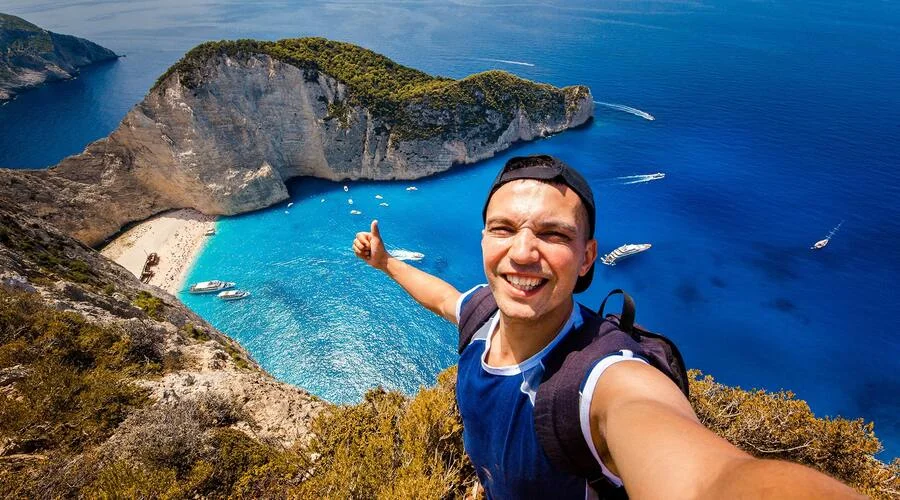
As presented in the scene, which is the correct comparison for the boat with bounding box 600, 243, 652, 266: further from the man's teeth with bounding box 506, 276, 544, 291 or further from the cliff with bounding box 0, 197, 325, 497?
the man's teeth with bounding box 506, 276, 544, 291

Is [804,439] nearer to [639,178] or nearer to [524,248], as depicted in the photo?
[524,248]

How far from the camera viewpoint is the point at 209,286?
32.5 m

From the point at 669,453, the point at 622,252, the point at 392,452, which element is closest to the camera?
the point at 669,453

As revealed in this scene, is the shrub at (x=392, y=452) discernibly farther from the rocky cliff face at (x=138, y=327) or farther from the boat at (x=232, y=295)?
the boat at (x=232, y=295)

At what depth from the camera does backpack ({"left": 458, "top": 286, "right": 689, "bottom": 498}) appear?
2.15 metres

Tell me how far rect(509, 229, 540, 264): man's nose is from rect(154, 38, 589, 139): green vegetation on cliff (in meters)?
44.4

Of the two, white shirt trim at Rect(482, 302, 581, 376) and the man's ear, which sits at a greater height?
the man's ear

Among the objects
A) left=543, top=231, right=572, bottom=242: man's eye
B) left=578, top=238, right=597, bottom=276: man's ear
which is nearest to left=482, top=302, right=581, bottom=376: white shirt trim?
left=578, top=238, right=597, bottom=276: man's ear

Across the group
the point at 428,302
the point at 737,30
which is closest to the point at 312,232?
the point at 428,302

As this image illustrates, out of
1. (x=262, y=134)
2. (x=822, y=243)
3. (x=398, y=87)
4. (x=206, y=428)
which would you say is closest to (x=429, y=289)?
(x=206, y=428)

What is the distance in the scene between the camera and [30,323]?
9609 millimetres

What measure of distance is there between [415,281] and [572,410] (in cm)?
237

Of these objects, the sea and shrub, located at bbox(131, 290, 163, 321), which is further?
Answer: the sea

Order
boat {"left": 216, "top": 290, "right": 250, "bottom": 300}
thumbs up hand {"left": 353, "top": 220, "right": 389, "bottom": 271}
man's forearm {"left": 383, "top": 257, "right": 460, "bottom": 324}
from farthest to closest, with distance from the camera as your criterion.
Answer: boat {"left": 216, "top": 290, "right": 250, "bottom": 300}, thumbs up hand {"left": 353, "top": 220, "right": 389, "bottom": 271}, man's forearm {"left": 383, "top": 257, "right": 460, "bottom": 324}
